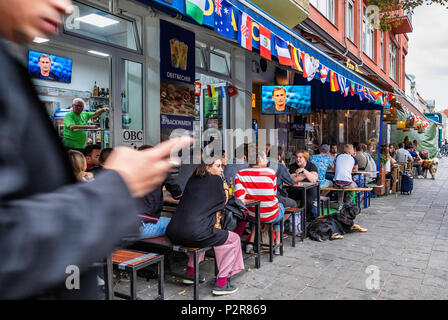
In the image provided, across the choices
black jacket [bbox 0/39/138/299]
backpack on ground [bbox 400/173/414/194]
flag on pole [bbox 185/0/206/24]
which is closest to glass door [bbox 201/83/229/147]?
flag on pole [bbox 185/0/206/24]

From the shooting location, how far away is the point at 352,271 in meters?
5.04

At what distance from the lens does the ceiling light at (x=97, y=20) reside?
20.2 ft

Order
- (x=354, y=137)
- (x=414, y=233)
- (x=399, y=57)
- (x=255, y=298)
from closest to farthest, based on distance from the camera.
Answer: (x=255, y=298), (x=414, y=233), (x=354, y=137), (x=399, y=57)

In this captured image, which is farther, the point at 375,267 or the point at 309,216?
the point at 309,216

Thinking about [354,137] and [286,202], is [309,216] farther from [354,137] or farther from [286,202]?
[354,137]

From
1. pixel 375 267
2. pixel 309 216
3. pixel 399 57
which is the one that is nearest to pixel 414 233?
pixel 309 216

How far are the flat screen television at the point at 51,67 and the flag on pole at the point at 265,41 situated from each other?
423 centimetres

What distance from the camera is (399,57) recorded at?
30.8 meters

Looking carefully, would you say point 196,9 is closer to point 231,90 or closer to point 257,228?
point 257,228

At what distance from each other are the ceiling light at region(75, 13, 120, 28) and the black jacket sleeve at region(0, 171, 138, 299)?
606 centimetres

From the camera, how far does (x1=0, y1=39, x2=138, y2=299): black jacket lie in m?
0.65

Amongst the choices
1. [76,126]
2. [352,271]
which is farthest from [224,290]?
[76,126]

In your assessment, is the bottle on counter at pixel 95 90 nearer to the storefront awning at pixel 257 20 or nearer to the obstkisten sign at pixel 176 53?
the obstkisten sign at pixel 176 53
